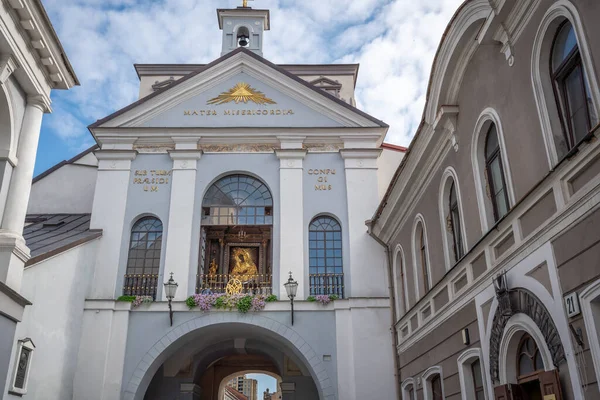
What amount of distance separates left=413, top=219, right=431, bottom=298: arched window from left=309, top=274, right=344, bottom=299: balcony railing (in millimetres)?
4118

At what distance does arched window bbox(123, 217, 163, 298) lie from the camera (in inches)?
693

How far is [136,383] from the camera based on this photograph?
16344 millimetres

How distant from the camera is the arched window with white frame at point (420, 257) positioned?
13.1 metres

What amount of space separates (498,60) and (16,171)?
7.73 m

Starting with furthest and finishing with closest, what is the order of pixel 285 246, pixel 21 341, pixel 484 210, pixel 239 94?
pixel 239 94
pixel 285 246
pixel 21 341
pixel 484 210

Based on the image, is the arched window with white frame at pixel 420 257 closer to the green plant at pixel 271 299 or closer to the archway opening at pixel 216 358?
the green plant at pixel 271 299

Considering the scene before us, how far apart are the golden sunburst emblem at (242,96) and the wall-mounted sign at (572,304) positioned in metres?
14.6

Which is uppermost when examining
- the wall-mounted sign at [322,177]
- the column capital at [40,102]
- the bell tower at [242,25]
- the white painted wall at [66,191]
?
the bell tower at [242,25]

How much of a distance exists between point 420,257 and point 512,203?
5.59 m

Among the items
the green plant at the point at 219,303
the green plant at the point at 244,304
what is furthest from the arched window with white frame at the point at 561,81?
the green plant at the point at 219,303

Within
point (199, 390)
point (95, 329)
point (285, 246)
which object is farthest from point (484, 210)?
point (199, 390)

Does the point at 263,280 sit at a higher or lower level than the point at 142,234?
lower

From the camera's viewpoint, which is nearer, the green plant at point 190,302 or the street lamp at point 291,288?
the street lamp at point 291,288

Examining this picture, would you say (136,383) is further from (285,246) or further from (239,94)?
(239,94)
